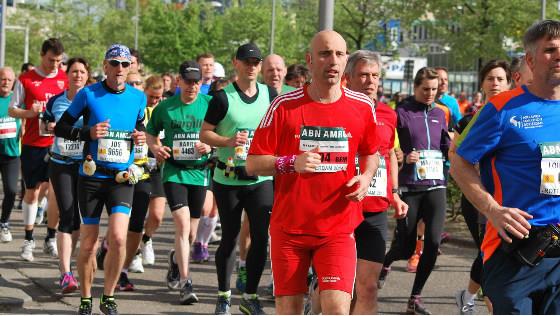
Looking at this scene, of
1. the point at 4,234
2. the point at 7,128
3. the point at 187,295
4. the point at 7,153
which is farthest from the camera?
the point at 7,128

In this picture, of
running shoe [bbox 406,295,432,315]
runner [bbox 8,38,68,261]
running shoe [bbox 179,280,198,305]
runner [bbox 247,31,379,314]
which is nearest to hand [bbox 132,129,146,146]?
running shoe [bbox 179,280,198,305]

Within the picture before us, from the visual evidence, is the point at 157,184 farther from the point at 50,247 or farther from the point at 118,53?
the point at 118,53

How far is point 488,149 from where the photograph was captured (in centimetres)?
496

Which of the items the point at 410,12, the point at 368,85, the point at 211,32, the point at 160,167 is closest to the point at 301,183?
the point at 368,85

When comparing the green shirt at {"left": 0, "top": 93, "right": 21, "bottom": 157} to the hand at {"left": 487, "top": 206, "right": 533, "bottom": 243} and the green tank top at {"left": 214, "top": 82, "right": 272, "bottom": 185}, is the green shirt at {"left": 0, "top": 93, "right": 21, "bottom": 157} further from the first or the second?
the hand at {"left": 487, "top": 206, "right": 533, "bottom": 243}

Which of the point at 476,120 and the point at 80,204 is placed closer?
the point at 476,120

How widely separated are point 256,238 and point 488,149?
3.57 meters

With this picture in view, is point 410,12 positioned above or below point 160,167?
above

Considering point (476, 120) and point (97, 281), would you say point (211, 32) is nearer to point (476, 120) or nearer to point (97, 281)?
point (97, 281)

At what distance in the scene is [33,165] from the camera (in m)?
12.6

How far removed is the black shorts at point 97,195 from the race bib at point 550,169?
4111 mm

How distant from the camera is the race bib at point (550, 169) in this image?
15.9ft

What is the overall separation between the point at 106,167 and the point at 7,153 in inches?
207

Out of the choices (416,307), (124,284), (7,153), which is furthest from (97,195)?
(7,153)
